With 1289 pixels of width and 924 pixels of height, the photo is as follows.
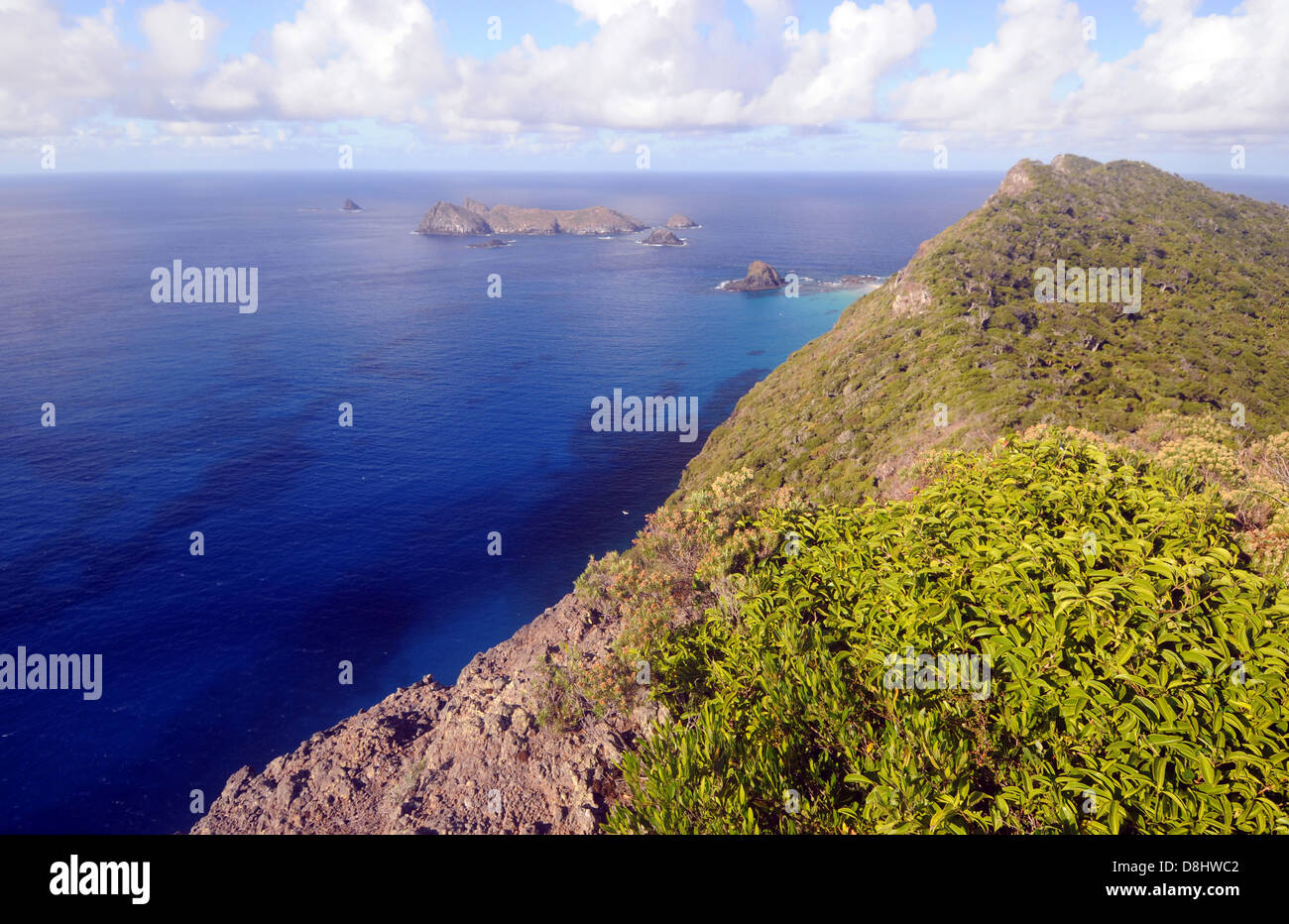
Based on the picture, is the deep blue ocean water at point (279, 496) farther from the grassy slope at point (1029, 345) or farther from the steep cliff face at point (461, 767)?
the grassy slope at point (1029, 345)

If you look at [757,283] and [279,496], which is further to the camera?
[757,283]

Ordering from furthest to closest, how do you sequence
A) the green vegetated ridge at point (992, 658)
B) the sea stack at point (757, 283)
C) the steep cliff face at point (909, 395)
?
the sea stack at point (757, 283), the steep cliff face at point (909, 395), the green vegetated ridge at point (992, 658)

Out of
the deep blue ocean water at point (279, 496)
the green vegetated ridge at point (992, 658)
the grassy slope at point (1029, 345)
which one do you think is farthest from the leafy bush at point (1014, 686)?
the deep blue ocean water at point (279, 496)

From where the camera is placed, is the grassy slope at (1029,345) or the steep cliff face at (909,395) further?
the grassy slope at (1029,345)

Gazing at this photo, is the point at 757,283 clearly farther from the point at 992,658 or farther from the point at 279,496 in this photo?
the point at 992,658

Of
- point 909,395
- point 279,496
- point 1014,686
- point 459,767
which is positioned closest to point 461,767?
point 459,767

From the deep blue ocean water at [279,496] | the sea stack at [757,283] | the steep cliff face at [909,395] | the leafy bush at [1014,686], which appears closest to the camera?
the leafy bush at [1014,686]

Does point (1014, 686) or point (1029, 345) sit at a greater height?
point (1029, 345)
